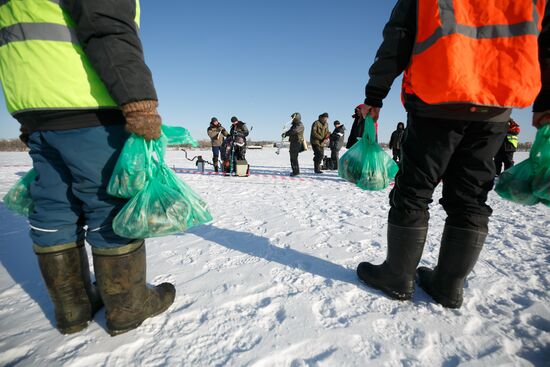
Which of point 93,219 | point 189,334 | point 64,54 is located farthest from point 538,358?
point 64,54

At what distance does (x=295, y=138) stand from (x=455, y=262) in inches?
236

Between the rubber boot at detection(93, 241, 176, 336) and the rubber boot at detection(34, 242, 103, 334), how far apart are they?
140mm

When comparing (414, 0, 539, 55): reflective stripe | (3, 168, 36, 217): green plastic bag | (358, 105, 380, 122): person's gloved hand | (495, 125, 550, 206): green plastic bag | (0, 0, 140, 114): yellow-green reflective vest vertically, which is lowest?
(3, 168, 36, 217): green plastic bag

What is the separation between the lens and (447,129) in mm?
1184

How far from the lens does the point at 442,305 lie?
4.43 ft

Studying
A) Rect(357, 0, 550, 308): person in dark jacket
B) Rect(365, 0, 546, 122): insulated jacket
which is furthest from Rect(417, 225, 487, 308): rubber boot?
Rect(365, 0, 546, 122): insulated jacket

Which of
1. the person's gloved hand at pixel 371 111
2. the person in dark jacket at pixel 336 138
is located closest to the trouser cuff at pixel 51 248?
the person's gloved hand at pixel 371 111

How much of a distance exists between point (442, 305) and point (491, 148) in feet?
2.79

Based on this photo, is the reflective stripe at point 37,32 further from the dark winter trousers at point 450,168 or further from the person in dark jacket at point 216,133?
the person in dark jacket at point 216,133

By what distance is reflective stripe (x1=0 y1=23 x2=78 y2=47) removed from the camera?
948mm

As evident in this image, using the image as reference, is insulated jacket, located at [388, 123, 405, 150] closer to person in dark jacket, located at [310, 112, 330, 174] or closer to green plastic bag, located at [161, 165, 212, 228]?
person in dark jacket, located at [310, 112, 330, 174]

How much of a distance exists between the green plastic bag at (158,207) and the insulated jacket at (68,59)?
0.29 m

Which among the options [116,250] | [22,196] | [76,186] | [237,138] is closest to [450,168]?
[116,250]

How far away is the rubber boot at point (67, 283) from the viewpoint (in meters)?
1.13
